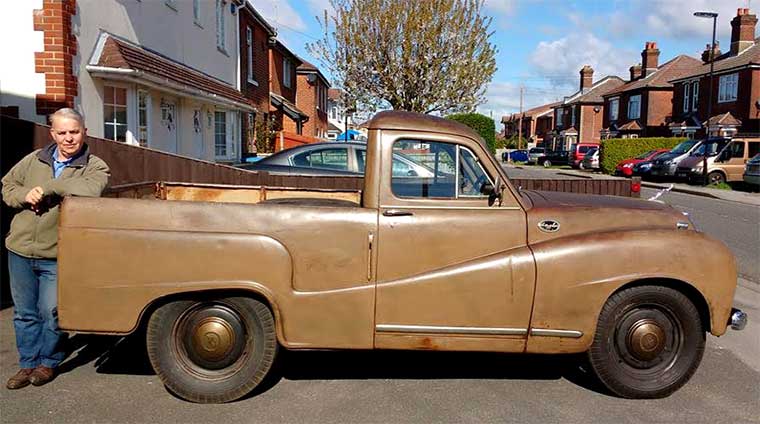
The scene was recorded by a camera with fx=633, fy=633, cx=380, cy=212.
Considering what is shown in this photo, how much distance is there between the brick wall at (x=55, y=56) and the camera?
831cm

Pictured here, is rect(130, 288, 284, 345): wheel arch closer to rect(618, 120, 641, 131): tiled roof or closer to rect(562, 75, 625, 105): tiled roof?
rect(618, 120, 641, 131): tiled roof

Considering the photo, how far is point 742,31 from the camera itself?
4025cm

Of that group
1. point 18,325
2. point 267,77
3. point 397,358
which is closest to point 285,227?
point 397,358

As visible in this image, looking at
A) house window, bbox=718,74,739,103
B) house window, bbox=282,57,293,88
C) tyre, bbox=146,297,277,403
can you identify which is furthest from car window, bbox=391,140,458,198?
house window, bbox=718,74,739,103

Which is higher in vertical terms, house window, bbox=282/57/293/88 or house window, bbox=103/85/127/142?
house window, bbox=282/57/293/88

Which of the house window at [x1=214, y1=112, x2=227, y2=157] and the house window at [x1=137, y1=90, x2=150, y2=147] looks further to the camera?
the house window at [x1=214, y1=112, x2=227, y2=157]

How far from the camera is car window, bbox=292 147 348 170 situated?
10.3m

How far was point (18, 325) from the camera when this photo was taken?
13.9 feet

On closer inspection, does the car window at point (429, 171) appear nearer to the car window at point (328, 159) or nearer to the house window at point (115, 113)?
the car window at point (328, 159)

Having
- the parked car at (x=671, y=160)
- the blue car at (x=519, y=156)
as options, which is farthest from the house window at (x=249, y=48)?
the blue car at (x=519, y=156)

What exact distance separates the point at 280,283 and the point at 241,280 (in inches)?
9.3

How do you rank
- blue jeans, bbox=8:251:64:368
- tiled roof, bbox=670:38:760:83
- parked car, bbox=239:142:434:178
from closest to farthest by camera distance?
blue jeans, bbox=8:251:64:368 < parked car, bbox=239:142:434:178 < tiled roof, bbox=670:38:760:83

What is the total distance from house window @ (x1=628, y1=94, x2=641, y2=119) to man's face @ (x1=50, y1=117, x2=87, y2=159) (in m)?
54.3

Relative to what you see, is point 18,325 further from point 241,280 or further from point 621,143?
point 621,143
